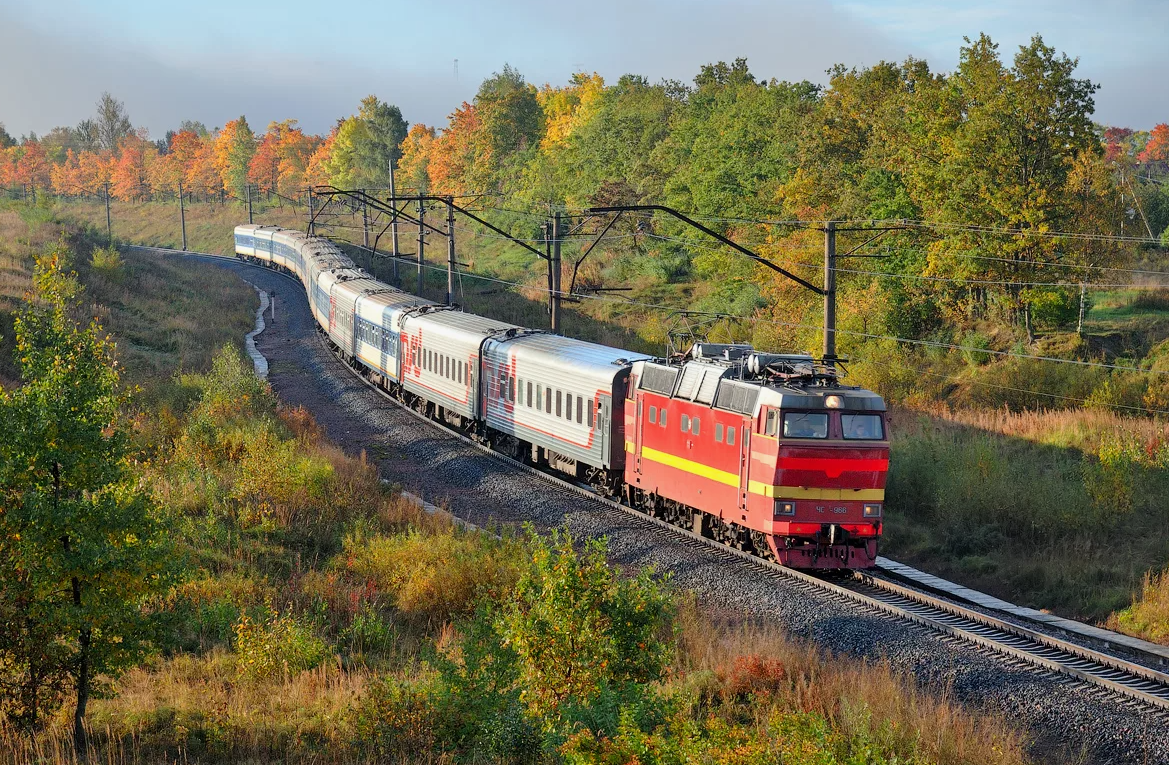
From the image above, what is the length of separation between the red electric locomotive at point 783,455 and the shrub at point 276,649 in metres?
8.10

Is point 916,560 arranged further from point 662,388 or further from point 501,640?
point 501,640

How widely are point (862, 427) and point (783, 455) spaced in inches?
62.5

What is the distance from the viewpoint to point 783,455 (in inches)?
677

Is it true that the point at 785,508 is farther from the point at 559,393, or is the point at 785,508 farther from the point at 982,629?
the point at 559,393

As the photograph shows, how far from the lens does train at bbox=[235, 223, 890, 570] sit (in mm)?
17406

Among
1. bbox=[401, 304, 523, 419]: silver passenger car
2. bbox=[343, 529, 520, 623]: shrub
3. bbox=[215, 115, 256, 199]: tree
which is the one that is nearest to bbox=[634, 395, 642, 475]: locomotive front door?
bbox=[343, 529, 520, 623]: shrub

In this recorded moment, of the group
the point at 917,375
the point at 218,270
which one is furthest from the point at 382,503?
the point at 218,270

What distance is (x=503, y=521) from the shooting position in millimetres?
22766

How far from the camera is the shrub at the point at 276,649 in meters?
13.0

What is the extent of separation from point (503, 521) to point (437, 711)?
1199 cm

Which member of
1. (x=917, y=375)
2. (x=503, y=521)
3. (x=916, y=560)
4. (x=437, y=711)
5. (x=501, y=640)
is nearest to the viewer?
(x=437, y=711)

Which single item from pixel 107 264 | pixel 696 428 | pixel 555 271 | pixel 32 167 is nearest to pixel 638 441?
pixel 696 428

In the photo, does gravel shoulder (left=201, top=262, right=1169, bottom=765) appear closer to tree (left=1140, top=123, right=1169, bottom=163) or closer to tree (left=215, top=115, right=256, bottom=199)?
tree (left=215, top=115, right=256, bottom=199)

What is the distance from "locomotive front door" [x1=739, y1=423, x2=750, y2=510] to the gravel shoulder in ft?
4.64
